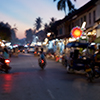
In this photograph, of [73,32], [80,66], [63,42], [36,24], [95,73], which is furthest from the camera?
[36,24]

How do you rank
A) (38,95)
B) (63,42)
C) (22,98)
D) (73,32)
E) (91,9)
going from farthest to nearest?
(63,42) < (91,9) < (73,32) < (38,95) < (22,98)

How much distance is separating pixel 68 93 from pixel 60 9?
126 ft

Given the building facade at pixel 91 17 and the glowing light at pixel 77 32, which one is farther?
the glowing light at pixel 77 32

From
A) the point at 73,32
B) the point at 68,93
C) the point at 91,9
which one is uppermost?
the point at 91,9

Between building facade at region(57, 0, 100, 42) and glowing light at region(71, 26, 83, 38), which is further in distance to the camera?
glowing light at region(71, 26, 83, 38)

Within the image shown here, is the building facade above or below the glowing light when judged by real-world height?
above

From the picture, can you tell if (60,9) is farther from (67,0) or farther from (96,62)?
(96,62)

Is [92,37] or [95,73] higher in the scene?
[92,37]

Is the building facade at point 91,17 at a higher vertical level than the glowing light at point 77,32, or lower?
higher

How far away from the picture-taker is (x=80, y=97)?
7.54 meters

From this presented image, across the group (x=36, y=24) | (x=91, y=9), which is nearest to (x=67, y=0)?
(x=91, y=9)

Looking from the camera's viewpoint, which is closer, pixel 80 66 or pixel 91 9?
pixel 80 66

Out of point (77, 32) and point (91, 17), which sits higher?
point (91, 17)

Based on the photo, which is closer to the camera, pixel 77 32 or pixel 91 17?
pixel 77 32
